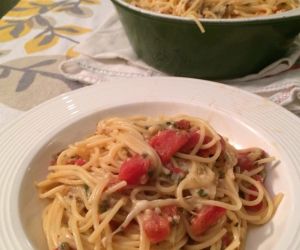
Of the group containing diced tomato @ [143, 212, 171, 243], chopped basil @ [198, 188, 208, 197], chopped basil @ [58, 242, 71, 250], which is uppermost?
chopped basil @ [58, 242, 71, 250]

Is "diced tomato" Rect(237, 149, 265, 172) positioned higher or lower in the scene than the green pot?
lower

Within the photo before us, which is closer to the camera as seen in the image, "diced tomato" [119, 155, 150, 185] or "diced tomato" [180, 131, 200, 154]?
"diced tomato" [119, 155, 150, 185]

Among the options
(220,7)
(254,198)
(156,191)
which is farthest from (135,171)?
(220,7)

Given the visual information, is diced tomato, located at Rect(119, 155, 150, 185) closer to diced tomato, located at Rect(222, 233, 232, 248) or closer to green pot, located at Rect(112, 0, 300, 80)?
diced tomato, located at Rect(222, 233, 232, 248)

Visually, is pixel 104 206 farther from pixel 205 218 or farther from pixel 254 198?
pixel 254 198

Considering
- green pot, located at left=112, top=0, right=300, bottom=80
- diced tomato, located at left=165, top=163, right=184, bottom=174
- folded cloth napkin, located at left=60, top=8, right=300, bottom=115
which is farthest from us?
folded cloth napkin, located at left=60, top=8, right=300, bottom=115

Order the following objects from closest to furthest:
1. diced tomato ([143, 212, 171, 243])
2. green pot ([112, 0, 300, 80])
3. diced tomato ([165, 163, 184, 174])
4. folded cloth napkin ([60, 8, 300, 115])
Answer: diced tomato ([143, 212, 171, 243]) → diced tomato ([165, 163, 184, 174]) → green pot ([112, 0, 300, 80]) → folded cloth napkin ([60, 8, 300, 115])

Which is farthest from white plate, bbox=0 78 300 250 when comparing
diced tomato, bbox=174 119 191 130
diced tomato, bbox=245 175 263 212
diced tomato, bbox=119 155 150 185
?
diced tomato, bbox=119 155 150 185

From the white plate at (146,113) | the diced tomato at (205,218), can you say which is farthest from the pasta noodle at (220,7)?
the diced tomato at (205,218)
